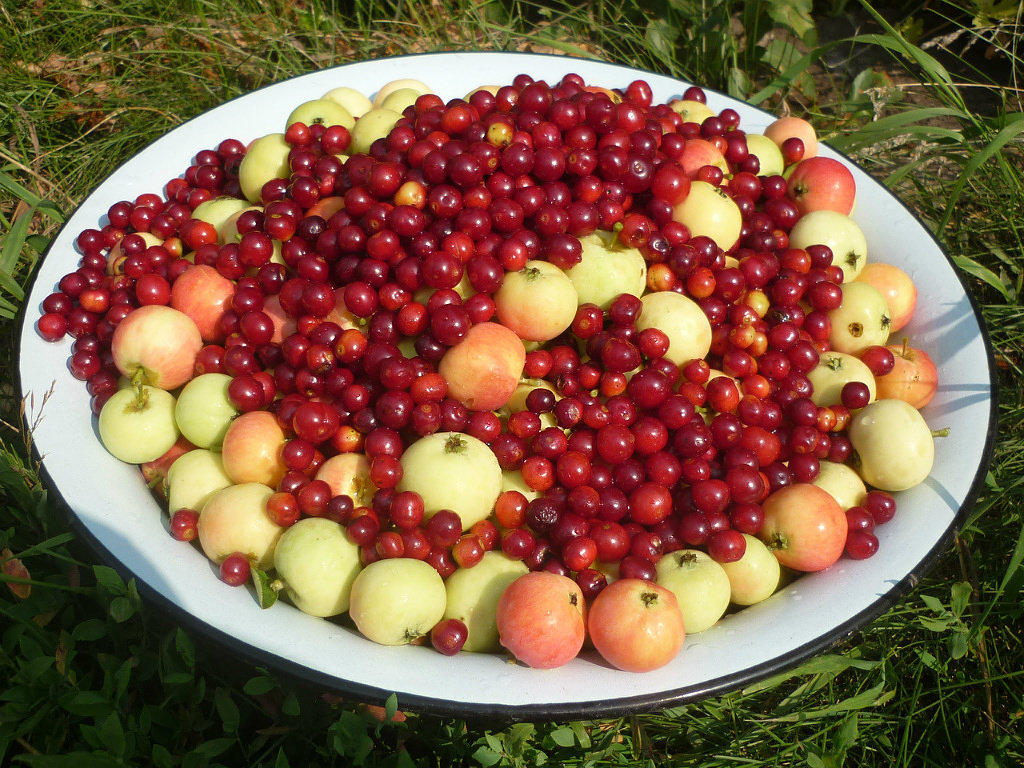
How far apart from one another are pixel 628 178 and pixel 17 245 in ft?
8.57

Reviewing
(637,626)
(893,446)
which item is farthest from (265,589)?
(893,446)

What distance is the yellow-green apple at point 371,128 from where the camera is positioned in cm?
324

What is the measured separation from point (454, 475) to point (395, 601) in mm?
427

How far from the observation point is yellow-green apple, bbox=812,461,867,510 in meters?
2.62

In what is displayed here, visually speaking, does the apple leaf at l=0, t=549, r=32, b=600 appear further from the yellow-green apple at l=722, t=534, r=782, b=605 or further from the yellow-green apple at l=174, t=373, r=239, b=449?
the yellow-green apple at l=722, t=534, r=782, b=605

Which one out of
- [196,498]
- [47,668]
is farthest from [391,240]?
[47,668]

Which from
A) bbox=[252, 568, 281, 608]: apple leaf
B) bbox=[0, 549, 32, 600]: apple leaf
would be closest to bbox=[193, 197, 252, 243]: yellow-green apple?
bbox=[0, 549, 32, 600]: apple leaf

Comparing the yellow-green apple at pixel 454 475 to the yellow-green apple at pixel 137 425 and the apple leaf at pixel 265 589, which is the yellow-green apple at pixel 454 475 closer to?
the apple leaf at pixel 265 589

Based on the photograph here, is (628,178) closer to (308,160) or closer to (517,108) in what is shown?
(517,108)

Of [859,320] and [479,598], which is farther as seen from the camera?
[859,320]

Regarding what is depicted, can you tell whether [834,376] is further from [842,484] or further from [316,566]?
[316,566]

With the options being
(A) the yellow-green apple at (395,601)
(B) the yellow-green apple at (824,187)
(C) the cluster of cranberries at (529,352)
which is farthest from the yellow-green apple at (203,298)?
(B) the yellow-green apple at (824,187)

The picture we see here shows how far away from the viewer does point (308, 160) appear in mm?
3086

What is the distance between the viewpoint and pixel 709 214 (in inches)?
119
